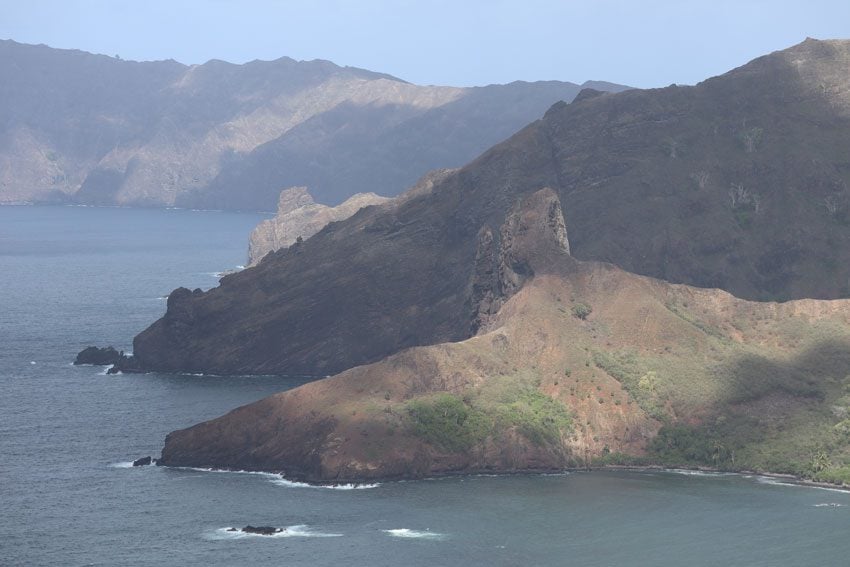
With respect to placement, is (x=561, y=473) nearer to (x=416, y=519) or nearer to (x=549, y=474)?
(x=549, y=474)

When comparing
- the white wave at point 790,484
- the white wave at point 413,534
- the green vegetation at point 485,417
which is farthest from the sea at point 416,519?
the green vegetation at point 485,417

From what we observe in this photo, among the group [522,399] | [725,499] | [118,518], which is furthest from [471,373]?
[118,518]

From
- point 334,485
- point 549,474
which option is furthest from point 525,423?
point 334,485

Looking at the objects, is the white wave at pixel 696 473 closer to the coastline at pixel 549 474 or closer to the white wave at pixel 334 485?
the coastline at pixel 549 474

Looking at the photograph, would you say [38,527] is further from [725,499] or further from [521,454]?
[725,499]

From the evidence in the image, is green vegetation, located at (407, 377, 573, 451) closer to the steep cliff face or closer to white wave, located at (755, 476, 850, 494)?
the steep cliff face

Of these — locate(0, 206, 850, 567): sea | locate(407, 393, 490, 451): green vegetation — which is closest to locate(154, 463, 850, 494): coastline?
locate(0, 206, 850, 567): sea
